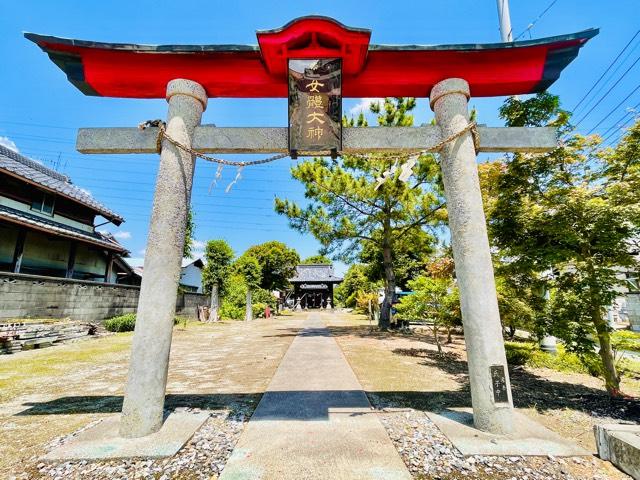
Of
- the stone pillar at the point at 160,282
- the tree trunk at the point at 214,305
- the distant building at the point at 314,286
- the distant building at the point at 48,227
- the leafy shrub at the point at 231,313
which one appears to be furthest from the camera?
the distant building at the point at 314,286

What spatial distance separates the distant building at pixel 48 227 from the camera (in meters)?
11.4


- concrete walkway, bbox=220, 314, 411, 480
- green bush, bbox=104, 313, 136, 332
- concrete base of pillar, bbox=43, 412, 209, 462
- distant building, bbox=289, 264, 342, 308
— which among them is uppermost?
distant building, bbox=289, 264, 342, 308

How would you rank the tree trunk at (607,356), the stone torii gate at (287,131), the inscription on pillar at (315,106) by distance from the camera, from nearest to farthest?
the stone torii gate at (287,131), the inscription on pillar at (315,106), the tree trunk at (607,356)

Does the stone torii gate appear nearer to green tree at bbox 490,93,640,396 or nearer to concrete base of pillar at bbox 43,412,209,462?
concrete base of pillar at bbox 43,412,209,462

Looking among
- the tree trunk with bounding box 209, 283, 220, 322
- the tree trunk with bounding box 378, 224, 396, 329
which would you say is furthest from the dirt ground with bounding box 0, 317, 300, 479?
the tree trunk with bounding box 209, 283, 220, 322

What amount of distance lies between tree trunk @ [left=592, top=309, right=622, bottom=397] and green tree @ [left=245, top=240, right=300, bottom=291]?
24.7m

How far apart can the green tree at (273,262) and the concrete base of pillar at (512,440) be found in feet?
81.5

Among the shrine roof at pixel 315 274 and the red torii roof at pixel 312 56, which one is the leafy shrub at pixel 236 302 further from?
the red torii roof at pixel 312 56

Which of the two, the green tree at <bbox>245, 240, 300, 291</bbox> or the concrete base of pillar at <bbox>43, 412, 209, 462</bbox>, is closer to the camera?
the concrete base of pillar at <bbox>43, 412, 209, 462</bbox>

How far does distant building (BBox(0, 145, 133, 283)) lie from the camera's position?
37.4 ft

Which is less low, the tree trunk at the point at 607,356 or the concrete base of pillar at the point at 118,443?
the tree trunk at the point at 607,356

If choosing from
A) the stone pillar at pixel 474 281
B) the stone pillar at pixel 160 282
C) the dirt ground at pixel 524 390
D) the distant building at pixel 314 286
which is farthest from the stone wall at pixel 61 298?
the distant building at pixel 314 286

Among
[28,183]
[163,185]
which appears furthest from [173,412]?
[28,183]

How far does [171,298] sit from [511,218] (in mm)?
4932
